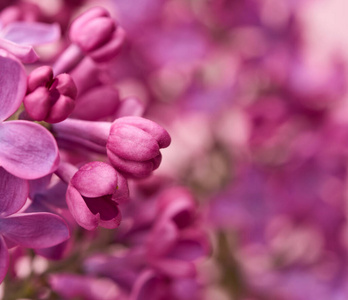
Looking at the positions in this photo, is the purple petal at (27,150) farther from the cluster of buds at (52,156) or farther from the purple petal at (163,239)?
the purple petal at (163,239)

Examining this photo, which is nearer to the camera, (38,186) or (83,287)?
(38,186)

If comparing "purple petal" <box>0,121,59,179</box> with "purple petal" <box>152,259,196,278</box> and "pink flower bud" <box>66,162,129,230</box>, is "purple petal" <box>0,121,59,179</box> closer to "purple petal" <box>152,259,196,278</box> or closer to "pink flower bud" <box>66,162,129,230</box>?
"pink flower bud" <box>66,162,129,230</box>

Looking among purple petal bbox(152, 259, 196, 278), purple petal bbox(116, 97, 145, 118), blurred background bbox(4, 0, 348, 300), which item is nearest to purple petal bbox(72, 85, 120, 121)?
purple petal bbox(116, 97, 145, 118)

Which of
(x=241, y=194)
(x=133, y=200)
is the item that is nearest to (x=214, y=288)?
(x=241, y=194)

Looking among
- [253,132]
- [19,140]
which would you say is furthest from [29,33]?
[253,132]

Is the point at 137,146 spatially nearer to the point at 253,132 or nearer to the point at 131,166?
the point at 131,166

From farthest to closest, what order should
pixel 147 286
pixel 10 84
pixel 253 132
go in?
pixel 253 132
pixel 147 286
pixel 10 84
